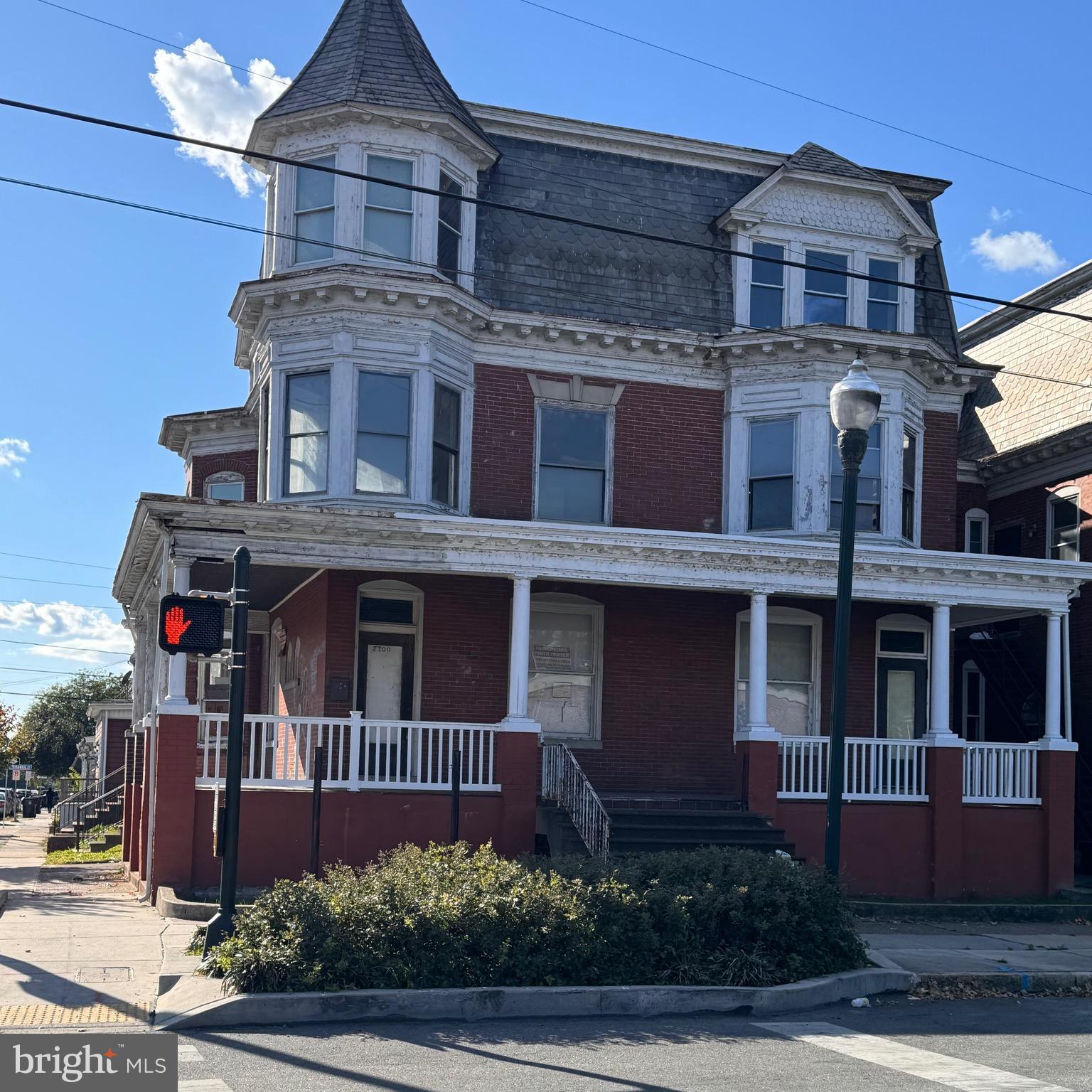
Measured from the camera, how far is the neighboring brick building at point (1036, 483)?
23000 millimetres

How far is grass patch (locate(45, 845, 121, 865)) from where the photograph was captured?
931 inches

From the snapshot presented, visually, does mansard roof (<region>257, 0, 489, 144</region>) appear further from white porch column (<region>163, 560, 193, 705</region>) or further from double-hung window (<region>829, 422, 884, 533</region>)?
white porch column (<region>163, 560, 193, 705</region>)

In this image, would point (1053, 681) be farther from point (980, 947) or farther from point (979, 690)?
point (979, 690)

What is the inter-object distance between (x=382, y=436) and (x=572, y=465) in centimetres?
302

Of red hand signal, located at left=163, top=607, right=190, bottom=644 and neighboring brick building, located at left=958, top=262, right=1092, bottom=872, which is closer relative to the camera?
red hand signal, located at left=163, top=607, right=190, bottom=644

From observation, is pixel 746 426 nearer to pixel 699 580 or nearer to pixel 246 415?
pixel 699 580

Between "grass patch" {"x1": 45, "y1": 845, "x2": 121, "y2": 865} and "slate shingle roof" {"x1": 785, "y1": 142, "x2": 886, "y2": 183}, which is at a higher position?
"slate shingle roof" {"x1": 785, "y1": 142, "x2": 886, "y2": 183}

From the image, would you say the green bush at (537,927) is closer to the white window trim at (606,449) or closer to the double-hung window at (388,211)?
the white window trim at (606,449)

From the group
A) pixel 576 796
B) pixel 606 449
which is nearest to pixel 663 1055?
pixel 576 796

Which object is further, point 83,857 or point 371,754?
point 83,857

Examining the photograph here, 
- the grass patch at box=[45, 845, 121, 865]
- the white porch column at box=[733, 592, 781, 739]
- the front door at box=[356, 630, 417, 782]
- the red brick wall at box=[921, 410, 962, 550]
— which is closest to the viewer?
the white porch column at box=[733, 592, 781, 739]

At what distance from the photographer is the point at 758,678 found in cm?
1822

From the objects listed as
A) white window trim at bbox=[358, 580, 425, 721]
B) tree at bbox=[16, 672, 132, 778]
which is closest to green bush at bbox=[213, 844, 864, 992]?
white window trim at bbox=[358, 580, 425, 721]

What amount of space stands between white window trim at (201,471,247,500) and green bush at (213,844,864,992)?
1440 centimetres
